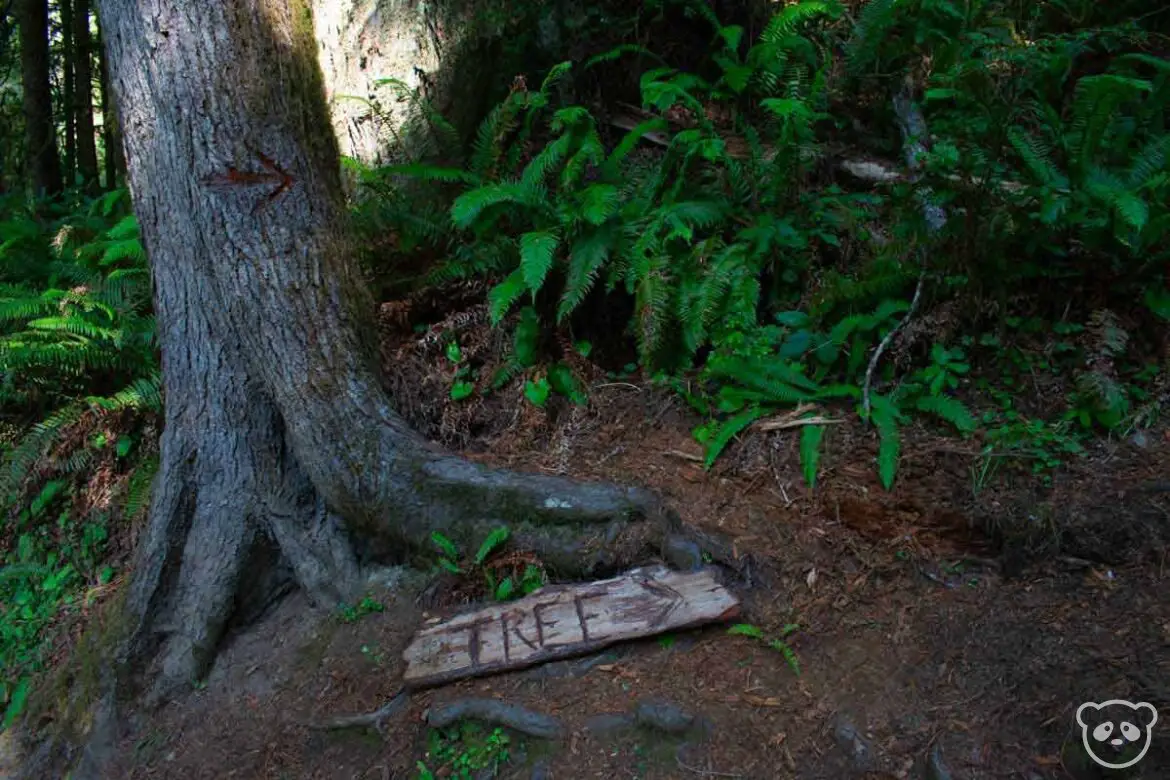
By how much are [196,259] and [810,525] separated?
332 cm

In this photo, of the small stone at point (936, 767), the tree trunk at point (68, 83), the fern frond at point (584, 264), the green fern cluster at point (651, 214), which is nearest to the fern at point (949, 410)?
the green fern cluster at point (651, 214)

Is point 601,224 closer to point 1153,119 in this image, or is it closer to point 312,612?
point 312,612

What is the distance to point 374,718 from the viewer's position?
3.60m

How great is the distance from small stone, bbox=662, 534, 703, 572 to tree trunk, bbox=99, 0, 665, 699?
0.08 meters

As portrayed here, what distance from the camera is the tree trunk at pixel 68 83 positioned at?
11398 mm

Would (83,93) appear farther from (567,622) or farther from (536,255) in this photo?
(567,622)

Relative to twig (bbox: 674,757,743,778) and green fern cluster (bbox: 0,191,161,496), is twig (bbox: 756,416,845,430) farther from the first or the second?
green fern cluster (bbox: 0,191,161,496)

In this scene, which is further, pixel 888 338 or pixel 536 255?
pixel 536 255

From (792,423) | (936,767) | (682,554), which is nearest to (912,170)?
(792,423)

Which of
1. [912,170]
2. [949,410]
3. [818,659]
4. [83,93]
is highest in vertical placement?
[83,93]

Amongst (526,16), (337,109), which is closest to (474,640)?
(337,109)

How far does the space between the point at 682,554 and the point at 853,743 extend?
1058mm

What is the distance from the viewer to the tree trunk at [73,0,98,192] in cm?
1102

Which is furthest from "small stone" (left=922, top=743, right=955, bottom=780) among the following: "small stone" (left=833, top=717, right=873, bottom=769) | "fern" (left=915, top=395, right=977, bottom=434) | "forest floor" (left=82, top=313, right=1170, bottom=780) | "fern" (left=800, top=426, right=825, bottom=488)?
"fern" (left=915, top=395, right=977, bottom=434)
